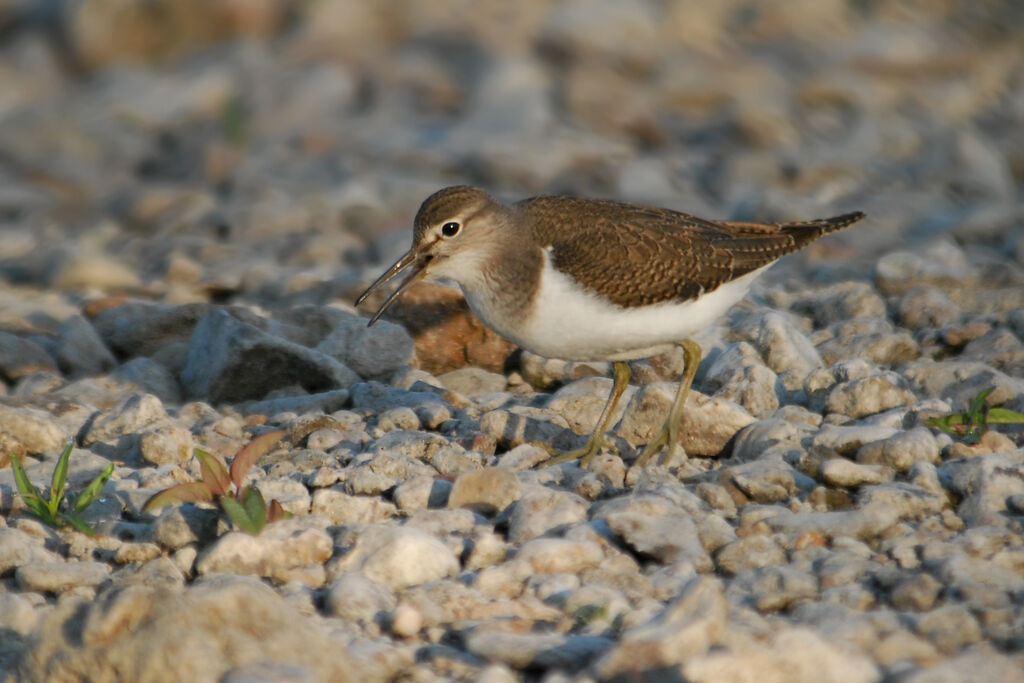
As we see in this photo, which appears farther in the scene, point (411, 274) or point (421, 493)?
point (411, 274)

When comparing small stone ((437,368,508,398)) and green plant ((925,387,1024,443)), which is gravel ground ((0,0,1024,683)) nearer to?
small stone ((437,368,508,398))

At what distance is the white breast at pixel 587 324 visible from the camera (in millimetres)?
5820

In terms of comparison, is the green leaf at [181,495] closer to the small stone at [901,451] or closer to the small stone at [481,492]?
the small stone at [481,492]

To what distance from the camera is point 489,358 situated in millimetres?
7410

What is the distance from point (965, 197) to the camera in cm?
1167

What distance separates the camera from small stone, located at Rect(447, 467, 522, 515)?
5047 mm

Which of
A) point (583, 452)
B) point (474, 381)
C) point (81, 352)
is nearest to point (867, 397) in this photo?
point (583, 452)

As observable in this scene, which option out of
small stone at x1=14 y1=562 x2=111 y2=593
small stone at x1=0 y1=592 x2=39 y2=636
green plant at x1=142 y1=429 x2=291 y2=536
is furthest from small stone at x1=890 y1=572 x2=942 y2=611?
small stone at x1=0 y1=592 x2=39 y2=636

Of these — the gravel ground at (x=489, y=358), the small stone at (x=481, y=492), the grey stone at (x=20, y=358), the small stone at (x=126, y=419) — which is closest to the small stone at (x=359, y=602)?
the gravel ground at (x=489, y=358)

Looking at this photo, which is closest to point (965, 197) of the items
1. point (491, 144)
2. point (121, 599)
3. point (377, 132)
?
point (491, 144)

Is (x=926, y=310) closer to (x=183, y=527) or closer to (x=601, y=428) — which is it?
(x=601, y=428)

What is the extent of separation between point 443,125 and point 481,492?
9056 millimetres

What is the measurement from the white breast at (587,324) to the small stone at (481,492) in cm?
100

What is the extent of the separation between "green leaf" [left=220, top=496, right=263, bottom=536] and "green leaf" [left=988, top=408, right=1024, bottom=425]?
343cm
